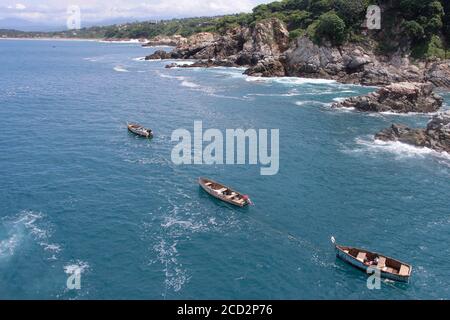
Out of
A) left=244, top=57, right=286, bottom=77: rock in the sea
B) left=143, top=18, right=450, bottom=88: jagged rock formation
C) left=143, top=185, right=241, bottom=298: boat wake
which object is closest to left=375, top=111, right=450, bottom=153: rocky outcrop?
left=143, top=185, right=241, bottom=298: boat wake

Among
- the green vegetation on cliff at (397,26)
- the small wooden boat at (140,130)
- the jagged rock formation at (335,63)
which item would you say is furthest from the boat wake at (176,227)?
the green vegetation on cliff at (397,26)

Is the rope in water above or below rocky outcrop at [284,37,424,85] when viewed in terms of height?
below

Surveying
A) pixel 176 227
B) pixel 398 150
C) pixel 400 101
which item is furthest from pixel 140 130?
→ pixel 400 101

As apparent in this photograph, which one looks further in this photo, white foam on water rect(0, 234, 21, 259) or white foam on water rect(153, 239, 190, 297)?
white foam on water rect(0, 234, 21, 259)

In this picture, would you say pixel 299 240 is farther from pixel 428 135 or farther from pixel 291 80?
pixel 291 80

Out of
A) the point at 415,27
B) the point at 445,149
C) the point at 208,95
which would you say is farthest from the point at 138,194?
the point at 415,27

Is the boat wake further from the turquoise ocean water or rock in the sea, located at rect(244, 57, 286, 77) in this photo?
rock in the sea, located at rect(244, 57, 286, 77)

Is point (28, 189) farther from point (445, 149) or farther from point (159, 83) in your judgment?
point (159, 83)
